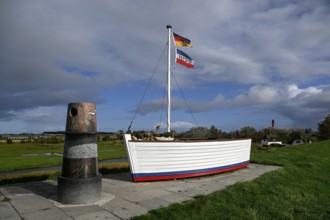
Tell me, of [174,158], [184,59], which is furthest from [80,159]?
[184,59]

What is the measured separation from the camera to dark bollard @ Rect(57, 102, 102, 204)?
7965 millimetres

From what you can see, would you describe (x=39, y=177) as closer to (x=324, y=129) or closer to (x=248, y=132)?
(x=324, y=129)

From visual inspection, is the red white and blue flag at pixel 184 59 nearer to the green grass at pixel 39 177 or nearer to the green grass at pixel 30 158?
the green grass at pixel 39 177

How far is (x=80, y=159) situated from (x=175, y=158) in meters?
4.14

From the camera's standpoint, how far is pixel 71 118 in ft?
27.4

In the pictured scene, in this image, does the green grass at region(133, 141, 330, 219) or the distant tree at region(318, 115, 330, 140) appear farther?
the distant tree at region(318, 115, 330, 140)

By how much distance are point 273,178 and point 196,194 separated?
4727 millimetres

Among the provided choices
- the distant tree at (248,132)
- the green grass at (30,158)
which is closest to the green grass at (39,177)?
the green grass at (30,158)

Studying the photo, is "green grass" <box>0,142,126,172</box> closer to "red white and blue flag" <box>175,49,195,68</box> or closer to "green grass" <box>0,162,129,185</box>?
"green grass" <box>0,162,129,185</box>

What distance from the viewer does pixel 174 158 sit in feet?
37.2

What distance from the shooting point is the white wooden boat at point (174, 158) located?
10586 mm

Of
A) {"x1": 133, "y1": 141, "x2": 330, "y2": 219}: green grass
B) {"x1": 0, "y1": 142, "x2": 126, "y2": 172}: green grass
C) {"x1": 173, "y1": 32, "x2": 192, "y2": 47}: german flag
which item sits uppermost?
{"x1": 173, "y1": 32, "x2": 192, "y2": 47}: german flag

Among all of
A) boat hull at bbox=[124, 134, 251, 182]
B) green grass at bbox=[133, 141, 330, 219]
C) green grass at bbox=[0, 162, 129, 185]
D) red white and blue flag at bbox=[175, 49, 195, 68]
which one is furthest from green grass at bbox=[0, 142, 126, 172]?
green grass at bbox=[133, 141, 330, 219]

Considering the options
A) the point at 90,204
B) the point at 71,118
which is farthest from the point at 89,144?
the point at 90,204
